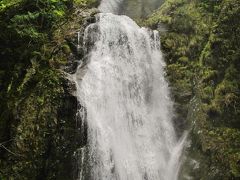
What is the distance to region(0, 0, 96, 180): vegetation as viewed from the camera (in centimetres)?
1094

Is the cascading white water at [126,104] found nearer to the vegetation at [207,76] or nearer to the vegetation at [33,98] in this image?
the vegetation at [207,76]

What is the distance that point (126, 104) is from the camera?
42.3 feet

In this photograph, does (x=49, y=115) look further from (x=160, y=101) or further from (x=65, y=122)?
(x=160, y=101)

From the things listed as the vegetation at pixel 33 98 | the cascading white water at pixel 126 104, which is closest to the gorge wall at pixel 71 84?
the vegetation at pixel 33 98

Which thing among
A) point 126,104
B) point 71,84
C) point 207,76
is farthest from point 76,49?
point 207,76

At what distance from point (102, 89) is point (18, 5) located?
5.00 m

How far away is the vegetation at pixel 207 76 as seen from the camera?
11.2m

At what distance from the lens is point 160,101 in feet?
44.8

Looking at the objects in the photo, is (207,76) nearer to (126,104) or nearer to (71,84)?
(126,104)

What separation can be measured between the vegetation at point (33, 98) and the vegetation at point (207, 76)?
Result: 14.5ft

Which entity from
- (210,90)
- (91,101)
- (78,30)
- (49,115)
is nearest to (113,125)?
(91,101)

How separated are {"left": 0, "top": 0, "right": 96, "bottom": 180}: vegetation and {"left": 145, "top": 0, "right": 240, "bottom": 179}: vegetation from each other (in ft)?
14.5

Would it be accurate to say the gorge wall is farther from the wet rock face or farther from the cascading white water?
the cascading white water

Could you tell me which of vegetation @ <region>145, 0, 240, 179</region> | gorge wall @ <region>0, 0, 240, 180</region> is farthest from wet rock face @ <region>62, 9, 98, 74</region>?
vegetation @ <region>145, 0, 240, 179</region>
